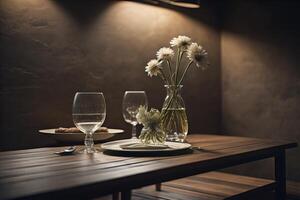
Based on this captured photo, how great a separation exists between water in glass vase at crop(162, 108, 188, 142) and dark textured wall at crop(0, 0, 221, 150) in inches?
41.9

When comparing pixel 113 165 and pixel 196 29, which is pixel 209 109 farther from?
pixel 113 165

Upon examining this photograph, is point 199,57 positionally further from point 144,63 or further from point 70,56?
point 144,63

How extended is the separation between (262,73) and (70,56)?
1.67 m

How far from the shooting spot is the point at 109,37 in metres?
2.74

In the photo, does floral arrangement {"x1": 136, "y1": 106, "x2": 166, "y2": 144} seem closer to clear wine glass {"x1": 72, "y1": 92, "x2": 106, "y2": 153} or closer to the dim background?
clear wine glass {"x1": 72, "y1": 92, "x2": 106, "y2": 153}

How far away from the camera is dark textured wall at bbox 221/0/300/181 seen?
121 inches

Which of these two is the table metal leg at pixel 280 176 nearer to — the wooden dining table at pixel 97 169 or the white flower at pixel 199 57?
the wooden dining table at pixel 97 169

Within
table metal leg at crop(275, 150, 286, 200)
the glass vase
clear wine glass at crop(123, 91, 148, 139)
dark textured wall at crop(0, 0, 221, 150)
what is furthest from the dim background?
table metal leg at crop(275, 150, 286, 200)

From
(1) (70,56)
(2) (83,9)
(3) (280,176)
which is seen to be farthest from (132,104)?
(2) (83,9)

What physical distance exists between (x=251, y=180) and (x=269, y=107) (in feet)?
2.40

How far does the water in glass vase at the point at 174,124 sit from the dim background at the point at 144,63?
106 cm

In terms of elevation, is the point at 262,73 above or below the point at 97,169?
above

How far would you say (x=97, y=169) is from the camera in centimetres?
105

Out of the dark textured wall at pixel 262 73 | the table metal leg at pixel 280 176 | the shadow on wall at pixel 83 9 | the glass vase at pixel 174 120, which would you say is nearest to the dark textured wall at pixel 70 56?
the shadow on wall at pixel 83 9
